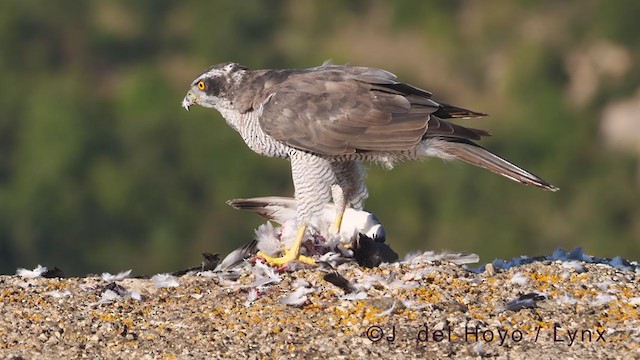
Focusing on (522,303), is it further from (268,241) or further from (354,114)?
(354,114)

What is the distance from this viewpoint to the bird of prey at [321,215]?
932 cm

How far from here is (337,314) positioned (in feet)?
25.3

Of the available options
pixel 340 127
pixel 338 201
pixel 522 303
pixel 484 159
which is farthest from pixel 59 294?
pixel 484 159

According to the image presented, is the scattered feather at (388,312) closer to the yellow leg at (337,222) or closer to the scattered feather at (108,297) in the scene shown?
the scattered feather at (108,297)

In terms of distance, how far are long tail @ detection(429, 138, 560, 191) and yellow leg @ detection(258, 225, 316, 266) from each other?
44.2 inches

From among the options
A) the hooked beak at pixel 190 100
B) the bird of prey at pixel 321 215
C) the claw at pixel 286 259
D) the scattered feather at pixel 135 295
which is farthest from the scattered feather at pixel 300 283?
the hooked beak at pixel 190 100

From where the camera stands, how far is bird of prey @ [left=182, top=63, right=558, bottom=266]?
9.40 metres

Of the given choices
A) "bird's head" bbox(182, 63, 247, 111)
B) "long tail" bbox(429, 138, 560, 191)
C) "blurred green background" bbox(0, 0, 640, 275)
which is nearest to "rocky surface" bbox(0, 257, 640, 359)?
"long tail" bbox(429, 138, 560, 191)

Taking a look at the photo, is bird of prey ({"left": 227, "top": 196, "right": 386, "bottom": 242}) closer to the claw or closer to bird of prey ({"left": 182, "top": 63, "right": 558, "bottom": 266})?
bird of prey ({"left": 182, "top": 63, "right": 558, "bottom": 266})

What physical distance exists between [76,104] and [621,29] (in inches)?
1057

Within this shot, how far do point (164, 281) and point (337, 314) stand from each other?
1.24 metres

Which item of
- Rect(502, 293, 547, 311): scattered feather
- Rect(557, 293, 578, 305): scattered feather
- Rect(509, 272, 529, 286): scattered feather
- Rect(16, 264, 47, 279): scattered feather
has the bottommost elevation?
Rect(16, 264, 47, 279): scattered feather

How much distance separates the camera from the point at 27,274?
8.63 m

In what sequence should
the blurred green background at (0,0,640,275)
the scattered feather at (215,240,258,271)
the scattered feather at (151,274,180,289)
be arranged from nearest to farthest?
the scattered feather at (151,274,180,289) → the scattered feather at (215,240,258,271) → the blurred green background at (0,0,640,275)
